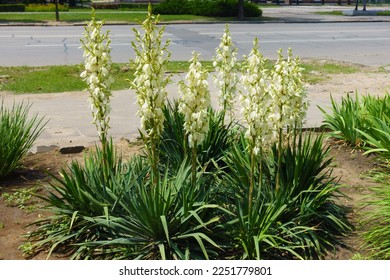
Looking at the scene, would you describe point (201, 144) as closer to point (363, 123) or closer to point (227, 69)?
point (227, 69)

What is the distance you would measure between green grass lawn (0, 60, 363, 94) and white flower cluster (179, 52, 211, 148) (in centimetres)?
739

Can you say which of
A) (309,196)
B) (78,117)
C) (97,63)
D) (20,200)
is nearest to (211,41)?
(78,117)

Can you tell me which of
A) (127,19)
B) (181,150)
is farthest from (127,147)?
(127,19)

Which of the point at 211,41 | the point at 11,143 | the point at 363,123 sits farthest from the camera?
the point at 211,41

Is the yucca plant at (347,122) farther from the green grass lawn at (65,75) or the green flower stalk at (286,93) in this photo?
the green grass lawn at (65,75)

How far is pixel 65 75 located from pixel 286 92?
9603 millimetres

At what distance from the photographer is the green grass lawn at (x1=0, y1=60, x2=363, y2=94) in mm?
12273

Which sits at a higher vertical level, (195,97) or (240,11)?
(195,97)

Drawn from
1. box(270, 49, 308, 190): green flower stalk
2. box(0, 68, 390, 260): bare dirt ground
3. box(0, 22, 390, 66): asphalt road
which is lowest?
box(0, 22, 390, 66): asphalt road

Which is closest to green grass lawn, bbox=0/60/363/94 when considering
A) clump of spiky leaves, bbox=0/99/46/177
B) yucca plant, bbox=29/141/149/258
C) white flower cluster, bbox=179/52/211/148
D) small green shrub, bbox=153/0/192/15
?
clump of spiky leaves, bbox=0/99/46/177

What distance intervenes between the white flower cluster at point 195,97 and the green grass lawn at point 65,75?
291 inches

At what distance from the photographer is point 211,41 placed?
2112cm

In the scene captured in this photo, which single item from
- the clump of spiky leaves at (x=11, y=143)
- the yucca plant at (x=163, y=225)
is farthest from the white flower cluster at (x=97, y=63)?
the clump of spiky leaves at (x=11, y=143)

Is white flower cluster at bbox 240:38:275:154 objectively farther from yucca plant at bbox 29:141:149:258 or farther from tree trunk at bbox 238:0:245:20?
tree trunk at bbox 238:0:245:20
